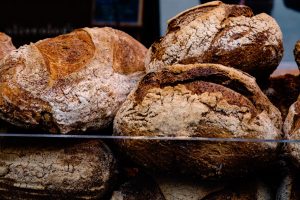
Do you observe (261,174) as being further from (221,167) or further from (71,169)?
(71,169)

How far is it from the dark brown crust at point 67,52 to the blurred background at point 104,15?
13.5 inches

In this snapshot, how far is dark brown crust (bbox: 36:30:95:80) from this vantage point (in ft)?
3.89

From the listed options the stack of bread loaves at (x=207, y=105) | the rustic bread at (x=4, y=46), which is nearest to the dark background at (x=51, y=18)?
the rustic bread at (x=4, y=46)

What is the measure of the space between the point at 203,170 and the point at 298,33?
620mm

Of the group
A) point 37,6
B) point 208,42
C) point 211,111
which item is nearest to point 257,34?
point 208,42

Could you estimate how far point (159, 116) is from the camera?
1.06 meters

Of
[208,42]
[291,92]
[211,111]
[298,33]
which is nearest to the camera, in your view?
[211,111]

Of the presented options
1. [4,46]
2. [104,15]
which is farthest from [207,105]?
[104,15]

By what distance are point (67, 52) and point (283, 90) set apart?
446 mm

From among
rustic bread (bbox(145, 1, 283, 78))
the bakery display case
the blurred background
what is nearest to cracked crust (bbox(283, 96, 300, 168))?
the bakery display case

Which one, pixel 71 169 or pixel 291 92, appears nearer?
pixel 71 169

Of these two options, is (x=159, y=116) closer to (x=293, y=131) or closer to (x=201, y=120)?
(x=201, y=120)

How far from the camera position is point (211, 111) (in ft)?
3.42

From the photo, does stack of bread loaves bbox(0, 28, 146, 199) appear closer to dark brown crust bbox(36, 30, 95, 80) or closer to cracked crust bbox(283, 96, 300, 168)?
dark brown crust bbox(36, 30, 95, 80)
